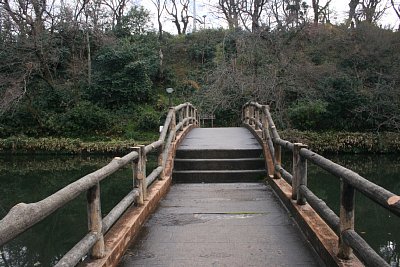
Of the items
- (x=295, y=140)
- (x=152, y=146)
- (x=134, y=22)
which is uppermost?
(x=134, y=22)

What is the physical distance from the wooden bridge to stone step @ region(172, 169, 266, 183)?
0.02 metres

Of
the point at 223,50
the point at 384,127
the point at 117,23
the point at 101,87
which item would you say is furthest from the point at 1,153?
the point at 384,127

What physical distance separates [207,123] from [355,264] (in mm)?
22556

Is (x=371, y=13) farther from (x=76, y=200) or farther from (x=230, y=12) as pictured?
(x=76, y=200)

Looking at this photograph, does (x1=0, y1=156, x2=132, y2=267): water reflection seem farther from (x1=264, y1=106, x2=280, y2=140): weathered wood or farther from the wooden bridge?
(x1=264, y1=106, x2=280, y2=140): weathered wood

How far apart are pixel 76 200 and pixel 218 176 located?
542cm

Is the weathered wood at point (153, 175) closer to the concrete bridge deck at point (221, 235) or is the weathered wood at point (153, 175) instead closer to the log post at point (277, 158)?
the concrete bridge deck at point (221, 235)

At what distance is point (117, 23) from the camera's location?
3144 cm

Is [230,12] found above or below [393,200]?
above

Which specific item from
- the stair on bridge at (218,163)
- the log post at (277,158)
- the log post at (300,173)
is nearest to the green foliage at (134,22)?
the stair on bridge at (218,163)

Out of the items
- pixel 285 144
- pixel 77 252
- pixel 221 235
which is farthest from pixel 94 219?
pixel 285 144

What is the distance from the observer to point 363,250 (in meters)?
2.83

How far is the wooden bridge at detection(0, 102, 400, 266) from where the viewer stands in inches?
116

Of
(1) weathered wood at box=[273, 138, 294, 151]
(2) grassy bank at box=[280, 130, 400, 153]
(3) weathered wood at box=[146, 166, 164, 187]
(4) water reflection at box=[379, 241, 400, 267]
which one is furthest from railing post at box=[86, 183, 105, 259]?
(2) grassy bank at box=[280, 130, 400, 153]
